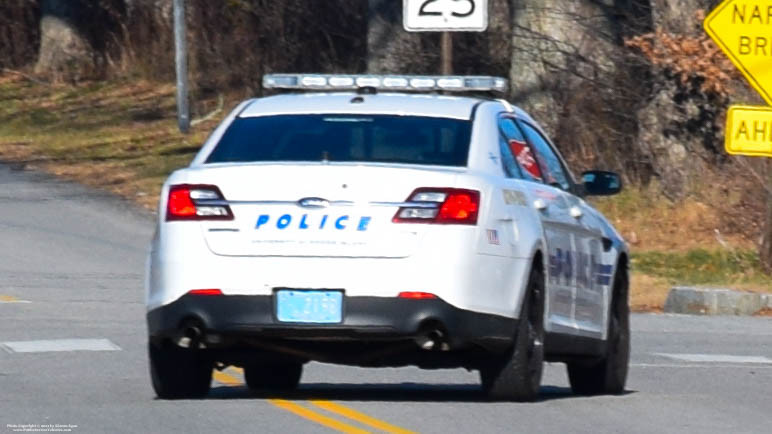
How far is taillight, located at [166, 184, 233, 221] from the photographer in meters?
9.53

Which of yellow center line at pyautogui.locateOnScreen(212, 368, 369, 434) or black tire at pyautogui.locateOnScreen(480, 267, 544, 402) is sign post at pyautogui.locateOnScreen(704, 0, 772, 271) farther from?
yellow center line at pyautogui.locateOnScreen(212, 368, 369, 434)

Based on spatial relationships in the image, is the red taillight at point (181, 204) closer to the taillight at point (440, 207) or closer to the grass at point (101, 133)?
the taillight at point (440, 207)

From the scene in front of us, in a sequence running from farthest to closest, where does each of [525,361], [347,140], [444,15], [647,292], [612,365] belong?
[647,292]
[444,15]
[612,365]
[347,140]
[525,361]

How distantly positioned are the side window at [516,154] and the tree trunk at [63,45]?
28147mm

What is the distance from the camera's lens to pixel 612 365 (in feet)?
37.4

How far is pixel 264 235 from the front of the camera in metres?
9.41

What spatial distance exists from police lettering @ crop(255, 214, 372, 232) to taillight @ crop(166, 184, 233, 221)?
0.24 metres

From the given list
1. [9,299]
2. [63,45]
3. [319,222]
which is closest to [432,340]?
[319,222]

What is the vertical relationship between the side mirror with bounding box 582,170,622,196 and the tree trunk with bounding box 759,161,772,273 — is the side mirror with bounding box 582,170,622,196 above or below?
above

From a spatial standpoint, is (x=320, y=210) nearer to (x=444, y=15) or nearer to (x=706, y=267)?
(x=444, y=15)

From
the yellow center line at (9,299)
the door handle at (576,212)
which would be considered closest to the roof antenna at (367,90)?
the door handle at (576,212)

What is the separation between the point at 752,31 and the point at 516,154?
363 inches

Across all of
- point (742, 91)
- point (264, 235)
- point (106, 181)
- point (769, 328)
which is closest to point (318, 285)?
point (264, 235)

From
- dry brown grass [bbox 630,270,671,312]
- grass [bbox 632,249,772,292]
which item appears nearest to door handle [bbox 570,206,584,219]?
dry brown grass [bbox 630,270,671,312]
